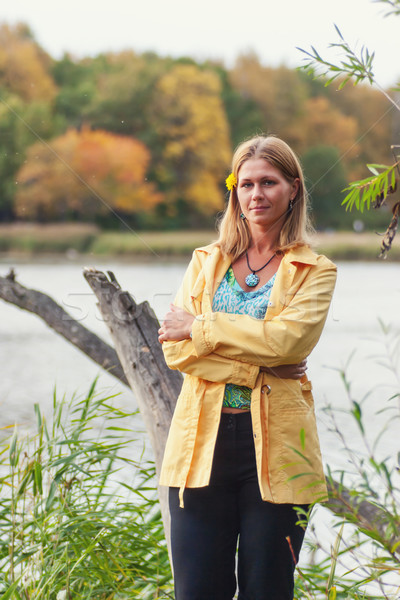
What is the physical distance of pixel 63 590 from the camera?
8.46 feet

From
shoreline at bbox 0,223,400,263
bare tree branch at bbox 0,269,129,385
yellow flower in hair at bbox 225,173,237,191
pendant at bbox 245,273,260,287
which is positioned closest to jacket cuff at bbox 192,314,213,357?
pendant at bbox 245,273,260,287

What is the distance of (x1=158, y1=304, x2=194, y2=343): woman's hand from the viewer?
1.84 meters

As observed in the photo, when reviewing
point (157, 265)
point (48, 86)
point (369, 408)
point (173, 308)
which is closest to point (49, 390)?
point (157, 265)

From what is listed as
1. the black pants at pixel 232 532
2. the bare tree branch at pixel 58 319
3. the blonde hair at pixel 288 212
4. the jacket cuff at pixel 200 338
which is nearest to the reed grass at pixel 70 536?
the bare tree branch at pixel 58 319

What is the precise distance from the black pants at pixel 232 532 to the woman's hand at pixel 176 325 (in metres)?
0.25

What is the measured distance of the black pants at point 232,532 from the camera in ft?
5.64

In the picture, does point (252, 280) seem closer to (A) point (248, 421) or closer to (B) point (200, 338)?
(B) point (200, 338)

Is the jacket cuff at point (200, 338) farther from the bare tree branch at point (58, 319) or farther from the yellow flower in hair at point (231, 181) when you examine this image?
the bare tree branch at point (58, 319)

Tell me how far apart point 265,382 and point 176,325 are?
30cm

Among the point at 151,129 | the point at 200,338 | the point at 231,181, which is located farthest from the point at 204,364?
the point at 151,129

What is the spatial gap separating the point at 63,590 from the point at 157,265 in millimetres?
12943

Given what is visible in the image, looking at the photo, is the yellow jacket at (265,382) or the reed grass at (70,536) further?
the reed grass at (70,536)

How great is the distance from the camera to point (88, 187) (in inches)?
472

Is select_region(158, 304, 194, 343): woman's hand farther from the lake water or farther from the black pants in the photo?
the lake water
